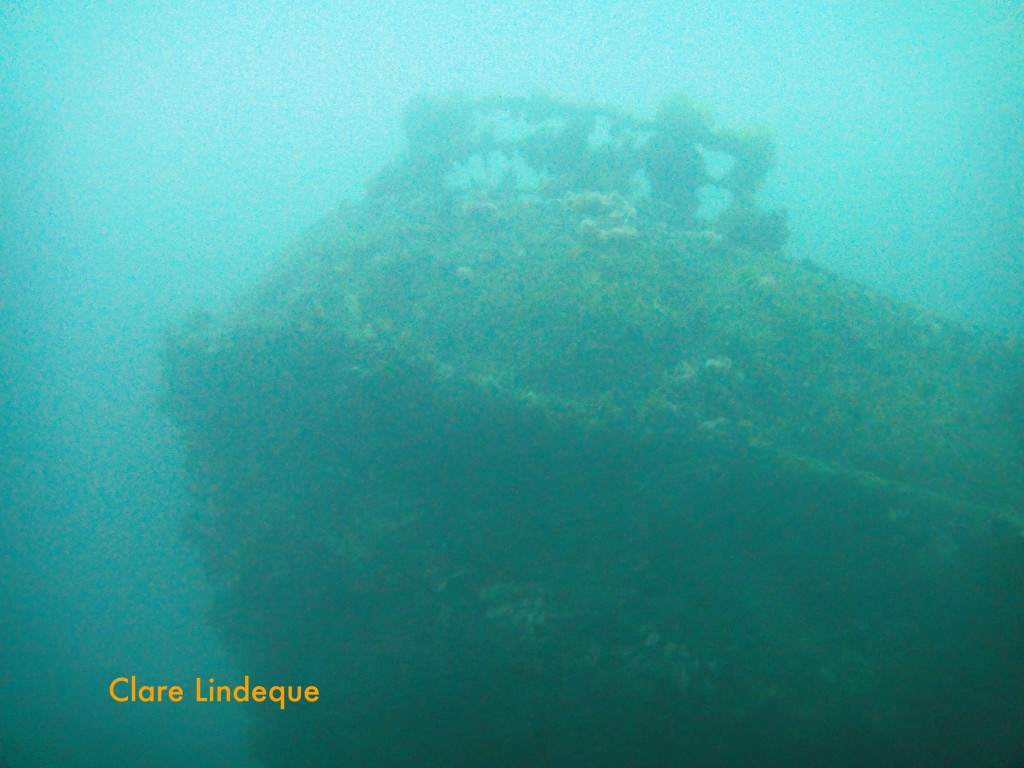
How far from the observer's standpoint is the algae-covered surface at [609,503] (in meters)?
6.45

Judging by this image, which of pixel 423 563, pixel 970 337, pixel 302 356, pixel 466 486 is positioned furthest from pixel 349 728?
pixel 970 337

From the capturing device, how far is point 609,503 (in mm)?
9273

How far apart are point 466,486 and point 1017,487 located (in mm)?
10954

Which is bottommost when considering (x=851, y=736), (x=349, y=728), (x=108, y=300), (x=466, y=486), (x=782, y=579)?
(x=851, y=736)

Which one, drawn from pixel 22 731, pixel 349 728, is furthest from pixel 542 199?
pixel 22 731

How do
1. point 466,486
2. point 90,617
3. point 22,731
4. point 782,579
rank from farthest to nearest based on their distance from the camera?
point 90,617, point 22,731, point 466,486, point 782,579

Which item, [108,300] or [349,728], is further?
[108,300]

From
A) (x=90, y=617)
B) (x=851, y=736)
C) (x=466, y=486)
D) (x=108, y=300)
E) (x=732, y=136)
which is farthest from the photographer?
(x=108, y=300)

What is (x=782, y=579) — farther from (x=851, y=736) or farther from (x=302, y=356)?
(x=302, y=356)

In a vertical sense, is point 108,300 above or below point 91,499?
above

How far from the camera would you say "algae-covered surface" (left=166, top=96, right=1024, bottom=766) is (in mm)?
6453

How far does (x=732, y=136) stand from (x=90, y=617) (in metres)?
33.4

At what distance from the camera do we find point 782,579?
7.54 metres

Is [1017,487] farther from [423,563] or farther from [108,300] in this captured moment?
[108,300]
